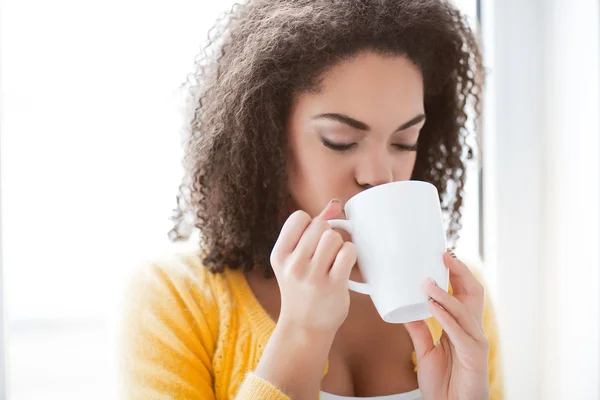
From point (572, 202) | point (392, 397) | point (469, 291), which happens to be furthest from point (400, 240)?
point (572, 202)

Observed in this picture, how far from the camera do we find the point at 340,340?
3.46ft

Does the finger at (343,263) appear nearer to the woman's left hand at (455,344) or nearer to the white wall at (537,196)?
the woman's left hand at (455,344)

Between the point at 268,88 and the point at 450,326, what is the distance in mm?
440

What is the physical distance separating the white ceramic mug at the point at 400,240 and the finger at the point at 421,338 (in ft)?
0.57

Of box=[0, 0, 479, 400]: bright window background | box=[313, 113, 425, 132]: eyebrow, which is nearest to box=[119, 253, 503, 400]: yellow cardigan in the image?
box=[0, 0, 479, 400]: bright window background

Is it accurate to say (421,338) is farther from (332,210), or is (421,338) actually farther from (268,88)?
(268,88)

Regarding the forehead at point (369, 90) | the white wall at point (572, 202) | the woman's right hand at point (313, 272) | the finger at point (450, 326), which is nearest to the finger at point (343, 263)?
the woman's right hand at point (313, 272)

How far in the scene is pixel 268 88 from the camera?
0.96 metres

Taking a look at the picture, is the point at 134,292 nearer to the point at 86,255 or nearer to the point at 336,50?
the point at 86,255

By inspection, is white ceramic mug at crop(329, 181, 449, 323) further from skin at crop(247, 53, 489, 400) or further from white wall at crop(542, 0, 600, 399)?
white wall at crop(542, 0, 600, 399)

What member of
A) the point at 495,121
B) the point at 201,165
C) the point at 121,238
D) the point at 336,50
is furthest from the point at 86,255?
the point at 495,121

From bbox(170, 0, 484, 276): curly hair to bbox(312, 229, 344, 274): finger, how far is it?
25 centimetres

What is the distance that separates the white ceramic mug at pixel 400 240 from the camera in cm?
75

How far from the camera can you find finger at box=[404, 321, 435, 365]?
94cm
